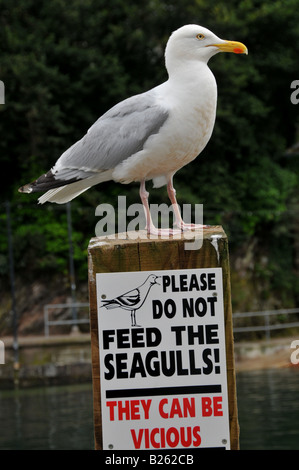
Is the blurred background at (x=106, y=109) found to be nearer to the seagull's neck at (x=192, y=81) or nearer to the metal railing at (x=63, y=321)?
the metal railing at (x=63, y=321)

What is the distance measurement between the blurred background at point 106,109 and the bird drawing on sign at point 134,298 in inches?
687

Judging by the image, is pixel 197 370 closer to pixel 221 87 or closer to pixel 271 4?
pixel 221 87

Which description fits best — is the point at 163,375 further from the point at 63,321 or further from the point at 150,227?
the point at 63,321

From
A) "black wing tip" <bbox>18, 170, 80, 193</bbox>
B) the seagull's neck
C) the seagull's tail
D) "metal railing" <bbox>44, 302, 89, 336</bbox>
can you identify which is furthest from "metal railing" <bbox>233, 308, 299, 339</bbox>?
the seagull's neck

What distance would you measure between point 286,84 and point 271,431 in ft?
47.5

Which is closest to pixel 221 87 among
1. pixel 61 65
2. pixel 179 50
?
pixel 61 65

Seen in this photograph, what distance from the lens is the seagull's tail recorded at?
386cm

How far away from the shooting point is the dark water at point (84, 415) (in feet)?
39.3

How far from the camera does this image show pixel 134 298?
3.11 m

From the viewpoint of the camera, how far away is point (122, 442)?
123 inches

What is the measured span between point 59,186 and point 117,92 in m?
18.8

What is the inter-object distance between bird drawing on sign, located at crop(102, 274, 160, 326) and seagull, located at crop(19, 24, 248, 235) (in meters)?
0.45
